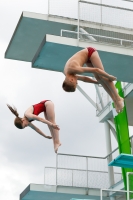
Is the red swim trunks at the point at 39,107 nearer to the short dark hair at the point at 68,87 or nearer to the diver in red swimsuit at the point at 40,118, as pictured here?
the diver in red swimsuit at the point at 40,118

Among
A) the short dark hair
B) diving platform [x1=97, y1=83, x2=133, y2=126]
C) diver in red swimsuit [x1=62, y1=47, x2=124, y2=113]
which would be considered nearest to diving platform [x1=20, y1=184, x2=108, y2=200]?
diving platform [x1=97, y1=83, x2=133, y2=126]

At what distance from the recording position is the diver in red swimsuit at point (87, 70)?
49.4 feet

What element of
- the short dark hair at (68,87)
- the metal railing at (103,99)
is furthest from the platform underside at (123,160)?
the metal railing at (103,99)

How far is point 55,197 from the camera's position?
3003 centimetres

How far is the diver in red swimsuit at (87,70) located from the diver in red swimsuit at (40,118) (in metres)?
1.43

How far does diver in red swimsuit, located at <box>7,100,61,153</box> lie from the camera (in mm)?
16500

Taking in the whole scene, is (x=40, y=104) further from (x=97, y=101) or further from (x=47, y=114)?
(x=97, y=101)

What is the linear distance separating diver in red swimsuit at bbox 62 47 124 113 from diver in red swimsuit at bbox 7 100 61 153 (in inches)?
56.3

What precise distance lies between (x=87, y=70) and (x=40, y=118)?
83.2 inches

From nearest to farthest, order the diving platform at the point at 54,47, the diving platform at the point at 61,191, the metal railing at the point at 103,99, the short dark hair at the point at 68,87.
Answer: the short dark hair at the point at 68,87 → the diving platform at the point at 54,47 → the diving platform at the point at 61,191 → the metal railing at the point at 103,99

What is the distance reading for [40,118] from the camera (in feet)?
54.1

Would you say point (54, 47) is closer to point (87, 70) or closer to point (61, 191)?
point (61, 191)

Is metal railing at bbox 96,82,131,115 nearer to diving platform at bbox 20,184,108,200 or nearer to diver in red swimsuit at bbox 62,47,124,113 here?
diving platform at bbox 20,184,108,200

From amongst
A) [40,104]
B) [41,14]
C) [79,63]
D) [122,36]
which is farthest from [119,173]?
[79,63]
